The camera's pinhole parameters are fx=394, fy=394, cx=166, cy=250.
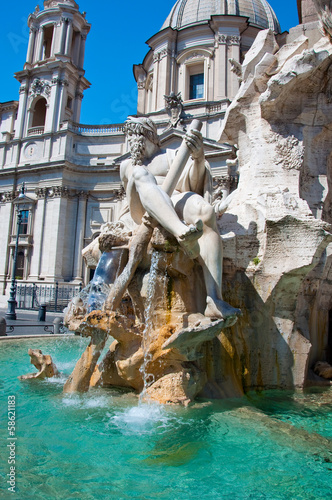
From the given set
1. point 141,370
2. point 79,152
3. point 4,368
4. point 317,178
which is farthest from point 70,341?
point 79,152

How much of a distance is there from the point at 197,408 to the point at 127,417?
0.56m

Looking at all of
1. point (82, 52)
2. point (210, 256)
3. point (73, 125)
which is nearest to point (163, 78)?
point (73, 125)

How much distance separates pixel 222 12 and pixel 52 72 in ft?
47.1

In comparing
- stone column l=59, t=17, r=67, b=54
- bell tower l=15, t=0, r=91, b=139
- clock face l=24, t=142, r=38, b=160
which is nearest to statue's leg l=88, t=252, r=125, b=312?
bell tower l=15, t=0, r=91, b=139

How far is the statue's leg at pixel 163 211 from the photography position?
10.4ft

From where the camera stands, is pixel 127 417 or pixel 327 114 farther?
pixel 327 114

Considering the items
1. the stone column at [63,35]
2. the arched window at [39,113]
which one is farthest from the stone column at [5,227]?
the stone column at [63,35]

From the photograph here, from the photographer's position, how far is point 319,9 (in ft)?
14.1

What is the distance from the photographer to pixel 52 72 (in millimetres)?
31281

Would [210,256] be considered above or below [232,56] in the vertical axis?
below

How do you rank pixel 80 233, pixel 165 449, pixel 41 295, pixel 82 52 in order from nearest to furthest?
pixel 165 449
pixel 41 295
pixel 80 233
pixel 82 52

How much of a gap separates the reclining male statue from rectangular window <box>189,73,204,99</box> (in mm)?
29379

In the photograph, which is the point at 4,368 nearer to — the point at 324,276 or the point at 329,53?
the point at 324,276

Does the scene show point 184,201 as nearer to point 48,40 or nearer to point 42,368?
point 42,368
